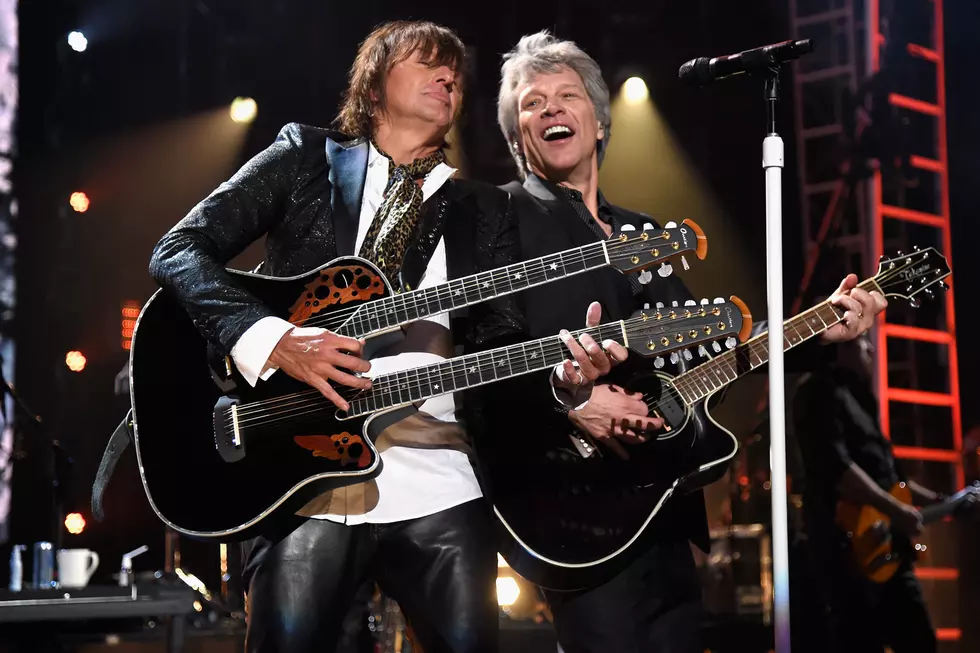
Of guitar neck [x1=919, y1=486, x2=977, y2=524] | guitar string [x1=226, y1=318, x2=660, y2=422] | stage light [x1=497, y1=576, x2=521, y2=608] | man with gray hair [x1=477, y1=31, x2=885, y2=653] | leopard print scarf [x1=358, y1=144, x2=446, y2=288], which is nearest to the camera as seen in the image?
guitar string [x1=226, y1=318, x2=660, y2=422]

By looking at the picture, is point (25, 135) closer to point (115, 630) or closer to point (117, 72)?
point (117, 72)

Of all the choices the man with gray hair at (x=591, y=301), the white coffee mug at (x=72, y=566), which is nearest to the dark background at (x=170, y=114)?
the white coffee mug at (x=72, y=566)

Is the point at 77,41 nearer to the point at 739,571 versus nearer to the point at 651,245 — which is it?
the point at 739,571

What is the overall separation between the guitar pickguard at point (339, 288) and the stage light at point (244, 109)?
5431 mm

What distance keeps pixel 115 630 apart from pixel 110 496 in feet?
8.94

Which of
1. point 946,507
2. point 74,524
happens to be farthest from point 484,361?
point 74,524

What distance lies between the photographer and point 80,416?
7.62m

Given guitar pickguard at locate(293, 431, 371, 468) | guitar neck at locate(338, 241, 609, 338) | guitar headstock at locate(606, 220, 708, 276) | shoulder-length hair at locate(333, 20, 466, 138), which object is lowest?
guitar pickguard at locate(293, 431, 371, 468)

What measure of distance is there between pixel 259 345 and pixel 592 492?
1049mm

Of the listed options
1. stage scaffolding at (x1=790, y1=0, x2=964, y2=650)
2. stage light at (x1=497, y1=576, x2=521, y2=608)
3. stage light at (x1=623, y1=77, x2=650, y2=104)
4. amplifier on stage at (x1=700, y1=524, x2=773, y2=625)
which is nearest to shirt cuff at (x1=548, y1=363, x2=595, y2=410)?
stage light at (x1=497, y1=576, x2=521, y2=608)

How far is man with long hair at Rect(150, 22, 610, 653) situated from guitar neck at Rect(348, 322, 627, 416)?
58 mm

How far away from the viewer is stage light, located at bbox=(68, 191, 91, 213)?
24.5 ft

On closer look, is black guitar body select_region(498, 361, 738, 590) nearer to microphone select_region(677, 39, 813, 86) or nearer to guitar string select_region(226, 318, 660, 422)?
guitar string select_region(226, 318, 660, 422)

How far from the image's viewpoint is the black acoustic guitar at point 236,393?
224 cm
